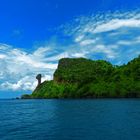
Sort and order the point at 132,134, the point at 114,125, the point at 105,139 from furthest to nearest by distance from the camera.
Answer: the point at 114,125 < the point at 132,134 < the point at 105,139

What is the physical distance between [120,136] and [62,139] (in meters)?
11.8

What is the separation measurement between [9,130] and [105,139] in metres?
27.0

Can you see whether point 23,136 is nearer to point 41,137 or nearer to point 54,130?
point 41,137

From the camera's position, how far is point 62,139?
6228 cm

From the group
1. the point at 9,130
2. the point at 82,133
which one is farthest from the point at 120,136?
the point at 9,130

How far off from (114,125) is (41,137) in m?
22.2

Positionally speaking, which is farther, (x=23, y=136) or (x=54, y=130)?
(x=54, y=130)

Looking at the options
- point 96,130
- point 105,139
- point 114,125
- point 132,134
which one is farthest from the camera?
point 114,125

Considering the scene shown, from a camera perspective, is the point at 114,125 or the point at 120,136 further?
the point at 114,125

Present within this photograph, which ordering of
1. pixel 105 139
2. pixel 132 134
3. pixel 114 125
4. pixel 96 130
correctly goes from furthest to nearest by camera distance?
pixel 114 125, pixel 96 130, pixel 132 134, pixel 105 139

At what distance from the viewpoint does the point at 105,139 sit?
60.4 m

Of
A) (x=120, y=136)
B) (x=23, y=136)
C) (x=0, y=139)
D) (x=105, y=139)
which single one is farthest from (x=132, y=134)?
(x=0, y=139)

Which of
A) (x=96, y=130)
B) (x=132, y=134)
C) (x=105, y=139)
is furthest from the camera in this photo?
(x=96, y=130)

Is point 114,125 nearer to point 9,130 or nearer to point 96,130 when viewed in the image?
point 96,130
